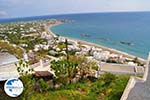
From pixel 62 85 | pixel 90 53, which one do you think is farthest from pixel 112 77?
pixel 90 53

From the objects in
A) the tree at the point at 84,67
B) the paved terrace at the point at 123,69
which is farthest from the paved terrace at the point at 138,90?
the paved terrace at the point at 123,69

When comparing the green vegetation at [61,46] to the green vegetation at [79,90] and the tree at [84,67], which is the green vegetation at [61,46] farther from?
the green vegetation at [79,90]

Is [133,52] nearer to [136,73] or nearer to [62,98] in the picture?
[136,73]

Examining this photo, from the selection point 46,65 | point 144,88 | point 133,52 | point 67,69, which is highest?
point 144,88

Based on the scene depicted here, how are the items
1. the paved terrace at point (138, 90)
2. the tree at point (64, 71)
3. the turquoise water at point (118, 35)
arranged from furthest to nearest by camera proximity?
1. the turquoise water at point (118, 35)
2. the tree at point (64, 71)
3. the paved terrace at point (138, 90)

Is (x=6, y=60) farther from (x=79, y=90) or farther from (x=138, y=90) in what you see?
(x=138, y=90)

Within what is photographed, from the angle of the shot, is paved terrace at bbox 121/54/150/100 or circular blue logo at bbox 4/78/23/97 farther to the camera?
circular blue logo at bbox 4/78/23/97

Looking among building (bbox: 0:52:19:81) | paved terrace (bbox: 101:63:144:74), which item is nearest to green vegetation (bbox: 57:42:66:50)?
paved terrace (bbox: 101:63:144:74)

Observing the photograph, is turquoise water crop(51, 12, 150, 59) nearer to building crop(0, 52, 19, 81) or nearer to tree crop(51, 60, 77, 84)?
tree crop(51, 60, 77, 84)
